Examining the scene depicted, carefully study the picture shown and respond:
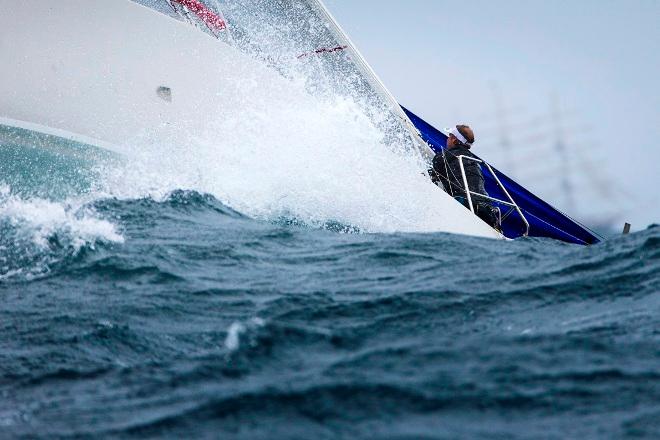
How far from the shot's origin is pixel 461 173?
9.73 meters

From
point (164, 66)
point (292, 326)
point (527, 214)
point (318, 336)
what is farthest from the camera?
point (527, 214)

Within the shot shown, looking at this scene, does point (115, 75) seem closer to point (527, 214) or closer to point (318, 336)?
point (527, 214)

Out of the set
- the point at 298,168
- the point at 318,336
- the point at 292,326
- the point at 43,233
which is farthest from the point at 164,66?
the point at 318,336

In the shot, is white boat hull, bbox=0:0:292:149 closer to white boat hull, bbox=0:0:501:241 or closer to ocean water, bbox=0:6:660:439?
white boat hull, bbox=0:0:501:241

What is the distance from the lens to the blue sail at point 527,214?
10.7 metres

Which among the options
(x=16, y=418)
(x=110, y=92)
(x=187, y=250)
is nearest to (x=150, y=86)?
(x=110, y=92)

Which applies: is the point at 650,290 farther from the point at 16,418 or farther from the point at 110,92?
the point at 110,92

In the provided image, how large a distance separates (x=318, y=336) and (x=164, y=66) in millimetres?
5668

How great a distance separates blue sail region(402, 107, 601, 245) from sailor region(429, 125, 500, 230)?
547 millimetres

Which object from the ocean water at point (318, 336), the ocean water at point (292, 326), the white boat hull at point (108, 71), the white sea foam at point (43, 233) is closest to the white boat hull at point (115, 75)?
the white boat hull at point (108, 71)

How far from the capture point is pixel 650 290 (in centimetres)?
458

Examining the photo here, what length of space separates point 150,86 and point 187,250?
3363 millimetres

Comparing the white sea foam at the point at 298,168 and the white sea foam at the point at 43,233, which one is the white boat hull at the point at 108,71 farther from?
the white sea foam at the point at 43,233

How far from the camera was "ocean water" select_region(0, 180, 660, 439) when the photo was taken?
2764mm
